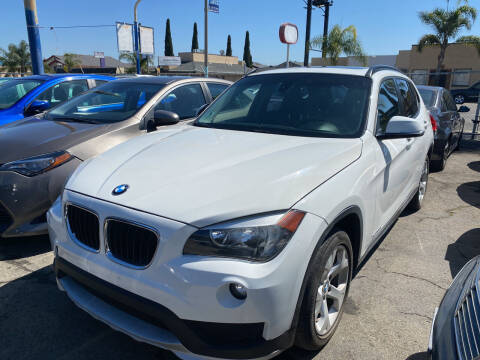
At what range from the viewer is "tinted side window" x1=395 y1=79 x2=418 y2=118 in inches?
153

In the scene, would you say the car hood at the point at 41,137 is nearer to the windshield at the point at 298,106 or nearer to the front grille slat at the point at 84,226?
the windshield at the point at 298,106

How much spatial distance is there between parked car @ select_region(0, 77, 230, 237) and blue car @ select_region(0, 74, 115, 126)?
111 centimetres

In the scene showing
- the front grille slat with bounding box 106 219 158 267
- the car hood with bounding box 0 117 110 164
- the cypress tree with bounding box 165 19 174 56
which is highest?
the cypress tree with bounding box 165 19 174 56

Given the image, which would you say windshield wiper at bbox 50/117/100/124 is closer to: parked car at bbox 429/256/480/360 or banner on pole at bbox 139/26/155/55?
parked car at bbox 429/256/480/360

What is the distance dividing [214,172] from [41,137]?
2472 millimetres

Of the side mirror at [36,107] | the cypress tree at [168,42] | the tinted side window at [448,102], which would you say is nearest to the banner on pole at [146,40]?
the side mirror at [36,107]

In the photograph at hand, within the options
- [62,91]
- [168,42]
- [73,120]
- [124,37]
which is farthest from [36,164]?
[168,42]

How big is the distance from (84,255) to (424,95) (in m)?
6.94

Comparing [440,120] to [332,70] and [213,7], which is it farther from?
[213,7]

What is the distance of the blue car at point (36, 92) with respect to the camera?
18.5 feet


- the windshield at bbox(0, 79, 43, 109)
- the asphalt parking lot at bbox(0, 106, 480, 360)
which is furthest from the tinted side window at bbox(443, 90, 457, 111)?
the windshield at bbox(0, 79, 43, 109)

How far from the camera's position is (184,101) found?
197 inches

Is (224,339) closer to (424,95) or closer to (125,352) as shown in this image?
(125,352)

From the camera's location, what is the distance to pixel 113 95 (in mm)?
4902
